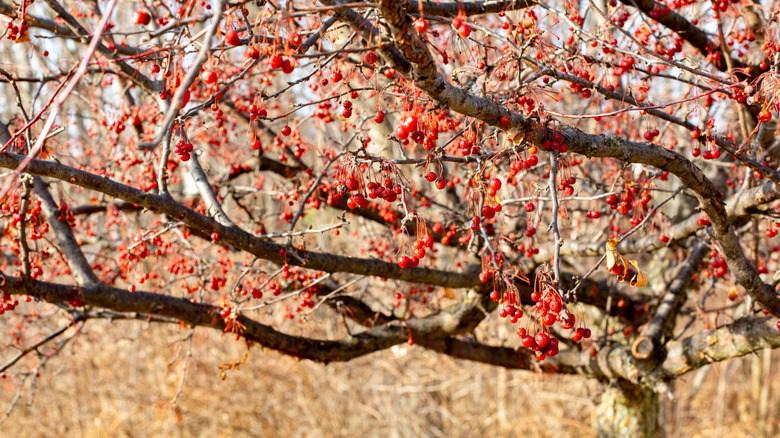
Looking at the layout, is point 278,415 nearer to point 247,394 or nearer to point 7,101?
point 247,394

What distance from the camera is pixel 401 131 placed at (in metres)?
2.31

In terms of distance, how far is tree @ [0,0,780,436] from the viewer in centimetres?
221

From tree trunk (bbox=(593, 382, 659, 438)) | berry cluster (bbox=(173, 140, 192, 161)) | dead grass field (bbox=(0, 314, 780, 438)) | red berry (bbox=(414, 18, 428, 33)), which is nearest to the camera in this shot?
red berry (bbox=(414, 18, 428, 33))

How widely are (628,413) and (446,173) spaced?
254 centimetres

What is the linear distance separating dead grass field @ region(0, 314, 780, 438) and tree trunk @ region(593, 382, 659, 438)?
299cm

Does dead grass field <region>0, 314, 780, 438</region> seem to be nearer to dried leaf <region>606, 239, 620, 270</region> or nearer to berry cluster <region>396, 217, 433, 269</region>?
berry cluster <region>396, 217, 433, 269</region>

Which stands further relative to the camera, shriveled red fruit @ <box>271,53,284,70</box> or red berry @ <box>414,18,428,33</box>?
red berry @ <box>414,18,428,33</box>

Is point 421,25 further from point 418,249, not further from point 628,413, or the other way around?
point 628,413

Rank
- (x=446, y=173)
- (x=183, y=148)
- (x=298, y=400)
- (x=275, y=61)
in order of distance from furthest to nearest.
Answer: (x=298, y=400)
(x=446, y=173)
(x=183, y=148)
(x=275, y=61)

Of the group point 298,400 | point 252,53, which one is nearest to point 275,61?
point 252,53

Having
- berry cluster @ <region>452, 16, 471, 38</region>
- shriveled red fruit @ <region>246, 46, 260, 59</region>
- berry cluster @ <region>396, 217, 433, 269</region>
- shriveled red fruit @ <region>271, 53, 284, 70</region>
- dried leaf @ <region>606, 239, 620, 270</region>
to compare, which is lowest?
dried leaf @ <region>606, 239, 620, 270</region>

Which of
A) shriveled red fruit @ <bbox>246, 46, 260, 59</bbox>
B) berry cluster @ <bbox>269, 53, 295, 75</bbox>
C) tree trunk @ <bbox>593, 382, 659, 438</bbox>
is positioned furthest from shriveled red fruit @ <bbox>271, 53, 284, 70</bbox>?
tree trunk @ <bbox>593, 382, 659, 438</bbox>

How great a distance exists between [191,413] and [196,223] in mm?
6442

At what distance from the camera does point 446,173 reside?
16.5 feet
